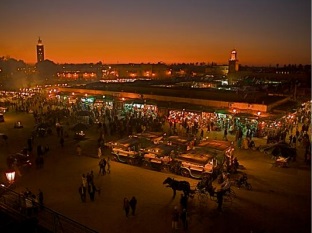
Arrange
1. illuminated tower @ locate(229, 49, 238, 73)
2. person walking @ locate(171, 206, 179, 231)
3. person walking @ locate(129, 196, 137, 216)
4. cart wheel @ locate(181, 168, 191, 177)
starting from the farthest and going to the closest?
illuminated tower @ locate(229, 49, 238, 73) < cart wheel @ locate(181, 168, 191, 177) < person walking @ locate(129, 196, 137, 216) < person walking @ locate(171, 206, 179, 231)

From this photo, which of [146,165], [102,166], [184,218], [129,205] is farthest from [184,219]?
[146,165]

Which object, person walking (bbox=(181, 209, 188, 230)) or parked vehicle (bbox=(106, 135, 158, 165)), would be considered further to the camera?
parked vehicle (bbox=(106, 135, 158, 165))

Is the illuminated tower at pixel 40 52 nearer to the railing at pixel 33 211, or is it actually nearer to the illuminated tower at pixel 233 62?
the illuminated tower at pixel 233 62

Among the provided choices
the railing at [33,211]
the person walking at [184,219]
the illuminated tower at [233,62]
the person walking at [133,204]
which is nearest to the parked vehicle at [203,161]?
the person walking at [184,219]

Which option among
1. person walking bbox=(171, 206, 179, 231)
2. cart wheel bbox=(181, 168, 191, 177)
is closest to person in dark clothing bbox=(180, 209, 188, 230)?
person walking bbox=(171, 206, 179, 231)

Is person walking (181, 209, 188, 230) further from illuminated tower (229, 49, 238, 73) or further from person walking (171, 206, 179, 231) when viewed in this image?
illuminated tower (229, 49, 238, 73)

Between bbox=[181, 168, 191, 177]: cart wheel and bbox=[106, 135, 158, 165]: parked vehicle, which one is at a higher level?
bbox=[106, 135, 158, 165]: parked vehicle

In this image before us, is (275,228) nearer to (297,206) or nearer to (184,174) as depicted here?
(297,206)

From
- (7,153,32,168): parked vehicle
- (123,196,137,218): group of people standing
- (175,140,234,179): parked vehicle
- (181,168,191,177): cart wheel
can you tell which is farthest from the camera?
(7,153,32,168): parked vehicle

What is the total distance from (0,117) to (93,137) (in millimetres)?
14981

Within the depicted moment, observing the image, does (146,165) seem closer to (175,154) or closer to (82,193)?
(175,154)

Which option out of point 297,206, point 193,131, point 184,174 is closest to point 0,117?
point 193,131

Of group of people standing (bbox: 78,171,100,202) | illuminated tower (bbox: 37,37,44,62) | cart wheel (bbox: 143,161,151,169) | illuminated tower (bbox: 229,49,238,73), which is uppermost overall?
illuminated tower (bbox: 37,37,44,62)

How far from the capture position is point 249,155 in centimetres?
1873
